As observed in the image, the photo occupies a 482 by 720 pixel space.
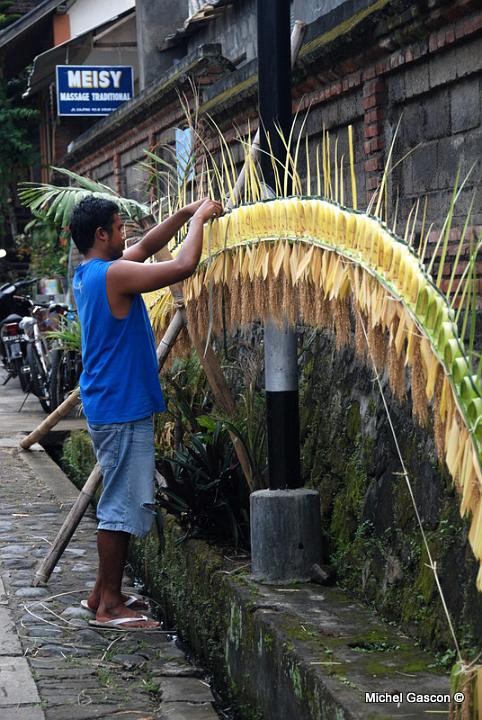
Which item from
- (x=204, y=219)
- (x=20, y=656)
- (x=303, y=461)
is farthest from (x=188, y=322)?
(x=20, y=656)

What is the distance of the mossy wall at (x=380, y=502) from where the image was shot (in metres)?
4.22

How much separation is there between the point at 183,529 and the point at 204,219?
2.20m

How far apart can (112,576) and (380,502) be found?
1357 millimetres

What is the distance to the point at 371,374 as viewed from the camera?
5512 millimetres

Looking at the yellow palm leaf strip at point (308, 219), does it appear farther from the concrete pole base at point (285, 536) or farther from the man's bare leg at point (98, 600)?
the man's bare leg at point (98, 600)

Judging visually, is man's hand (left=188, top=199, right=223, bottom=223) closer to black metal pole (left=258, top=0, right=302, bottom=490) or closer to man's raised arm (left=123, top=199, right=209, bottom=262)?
man's raised arm (left=123, top=199, right=209, bottom=262)

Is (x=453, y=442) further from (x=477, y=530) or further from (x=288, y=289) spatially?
(x=288, y=289)

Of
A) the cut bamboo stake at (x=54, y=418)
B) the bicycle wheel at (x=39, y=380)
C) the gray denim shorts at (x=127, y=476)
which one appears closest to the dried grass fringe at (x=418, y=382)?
the gray denim shorts at (x=127, y=476)

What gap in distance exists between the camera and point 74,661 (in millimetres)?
5016

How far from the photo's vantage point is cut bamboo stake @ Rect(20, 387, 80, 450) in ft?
24.0

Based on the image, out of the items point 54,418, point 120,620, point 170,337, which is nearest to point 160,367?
point 170,337

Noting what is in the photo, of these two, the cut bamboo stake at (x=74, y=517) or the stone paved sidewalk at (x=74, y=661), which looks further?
the cut bamboo stake at (x=74, y=517)

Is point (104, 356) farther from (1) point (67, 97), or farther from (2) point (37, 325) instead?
(1) point (67, 97)

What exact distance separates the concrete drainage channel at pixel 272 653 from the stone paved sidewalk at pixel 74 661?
0.05 feet
